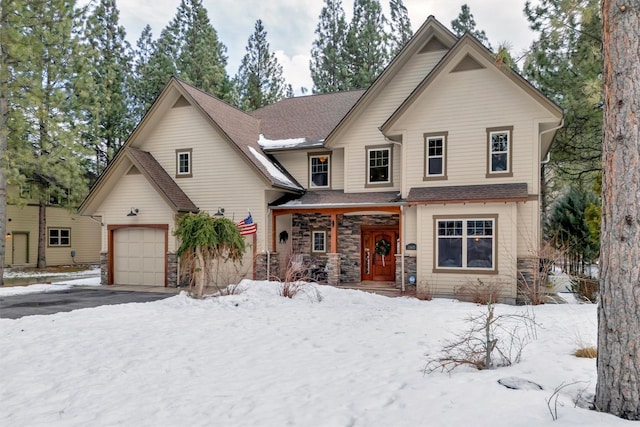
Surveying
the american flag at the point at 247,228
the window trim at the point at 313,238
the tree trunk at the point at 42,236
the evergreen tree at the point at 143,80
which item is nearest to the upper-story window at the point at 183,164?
the american flag at the point at 247,228

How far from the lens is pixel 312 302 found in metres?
10.9

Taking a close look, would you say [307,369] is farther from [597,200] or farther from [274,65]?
[274,65]

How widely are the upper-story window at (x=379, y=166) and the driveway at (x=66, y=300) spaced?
783 cm

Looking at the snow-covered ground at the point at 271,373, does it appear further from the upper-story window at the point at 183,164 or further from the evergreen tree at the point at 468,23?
the evergreen tree at the point at 468,23

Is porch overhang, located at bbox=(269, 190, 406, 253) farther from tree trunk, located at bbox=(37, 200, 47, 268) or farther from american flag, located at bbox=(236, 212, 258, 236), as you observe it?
tree trunk, located at bbox=(37, 200, 47, 268)

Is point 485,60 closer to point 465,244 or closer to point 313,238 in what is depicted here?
point 465,244

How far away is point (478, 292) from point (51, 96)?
694 inches

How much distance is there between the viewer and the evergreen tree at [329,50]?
3022 centimetres

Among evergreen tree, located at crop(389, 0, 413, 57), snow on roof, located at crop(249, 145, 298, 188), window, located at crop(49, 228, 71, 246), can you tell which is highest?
evergreen tree, located at crop(389, 0, 413, 57)

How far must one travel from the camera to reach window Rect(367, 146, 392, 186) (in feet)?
48.4

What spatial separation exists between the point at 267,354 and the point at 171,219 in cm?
1025

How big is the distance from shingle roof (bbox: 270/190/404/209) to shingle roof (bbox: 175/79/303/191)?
Result: 2.15ft

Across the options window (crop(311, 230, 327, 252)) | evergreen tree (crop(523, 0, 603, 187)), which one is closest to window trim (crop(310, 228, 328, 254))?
window (crop(311, 230, 327, 252))

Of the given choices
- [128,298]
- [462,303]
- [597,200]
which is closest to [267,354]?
[462,303]
